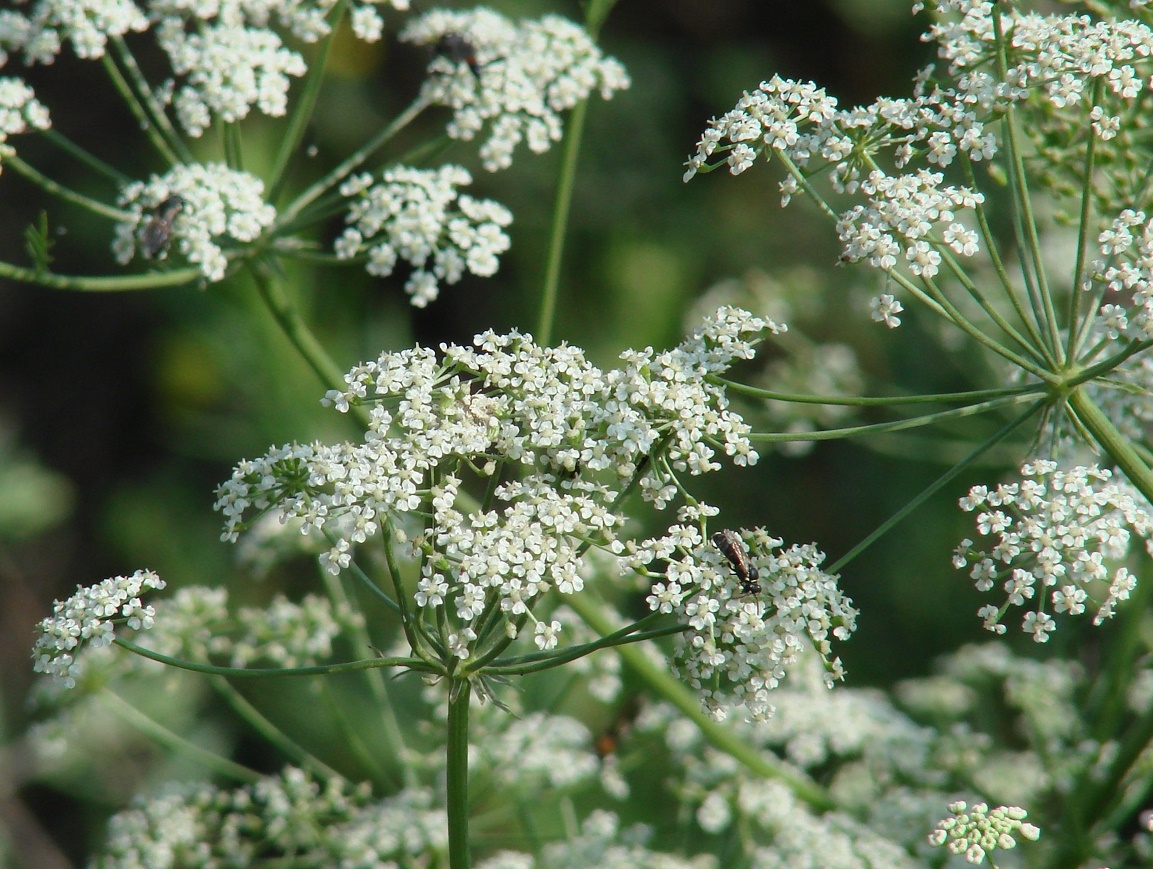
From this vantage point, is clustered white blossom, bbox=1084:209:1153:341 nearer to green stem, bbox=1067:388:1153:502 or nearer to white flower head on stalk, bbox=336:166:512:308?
green stem, bbox=1067:388:1153:502

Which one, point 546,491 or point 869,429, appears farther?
point 869,429

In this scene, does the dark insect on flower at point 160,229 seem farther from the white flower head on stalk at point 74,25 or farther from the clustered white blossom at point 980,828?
the clustered white blossom at point 980,828

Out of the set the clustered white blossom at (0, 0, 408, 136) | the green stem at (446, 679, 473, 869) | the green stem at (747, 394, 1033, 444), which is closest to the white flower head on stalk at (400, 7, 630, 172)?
the clustered white blossom at (0, 0, 408, 136)

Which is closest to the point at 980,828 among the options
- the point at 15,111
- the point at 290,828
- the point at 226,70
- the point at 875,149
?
the point at 875,149

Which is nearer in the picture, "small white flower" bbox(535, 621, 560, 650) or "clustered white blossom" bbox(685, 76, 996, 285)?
"small white flower" bbox(535, 621, 560, 650)

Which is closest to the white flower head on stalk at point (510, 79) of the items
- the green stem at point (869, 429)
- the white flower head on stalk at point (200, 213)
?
the white flower head on stalk at point (200, 213)

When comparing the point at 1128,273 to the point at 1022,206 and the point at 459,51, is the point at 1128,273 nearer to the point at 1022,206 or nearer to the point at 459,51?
the point at 1022,206

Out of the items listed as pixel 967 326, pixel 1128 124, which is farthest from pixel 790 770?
pixel 1128 124
